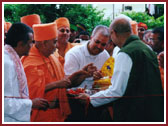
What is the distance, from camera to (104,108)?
3.55m

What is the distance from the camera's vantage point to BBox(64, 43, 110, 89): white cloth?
421 cm

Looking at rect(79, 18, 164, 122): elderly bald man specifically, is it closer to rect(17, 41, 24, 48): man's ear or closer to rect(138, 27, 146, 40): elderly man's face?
rect(17, 41, 24, 48): man's ear

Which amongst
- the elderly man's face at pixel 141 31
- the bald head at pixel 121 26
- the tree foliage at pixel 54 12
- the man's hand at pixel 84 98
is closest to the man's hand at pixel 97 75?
the man's hand at pixel 84 98

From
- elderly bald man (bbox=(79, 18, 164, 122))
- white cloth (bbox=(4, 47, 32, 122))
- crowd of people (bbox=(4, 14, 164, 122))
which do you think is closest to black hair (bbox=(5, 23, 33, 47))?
crowd of people (bbox=(4, 14, 164, 122))

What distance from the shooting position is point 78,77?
152 inches

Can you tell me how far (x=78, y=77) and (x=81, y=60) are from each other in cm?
56

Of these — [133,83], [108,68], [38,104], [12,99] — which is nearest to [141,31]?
[108,68]

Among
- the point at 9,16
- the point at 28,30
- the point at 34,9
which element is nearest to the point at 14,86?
the point at 28,30

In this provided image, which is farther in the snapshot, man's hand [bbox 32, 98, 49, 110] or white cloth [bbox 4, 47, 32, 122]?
man's hand [bbox 32, 98, 49, 110]

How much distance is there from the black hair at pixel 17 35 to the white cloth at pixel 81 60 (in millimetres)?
1368

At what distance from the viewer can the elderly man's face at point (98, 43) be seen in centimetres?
404

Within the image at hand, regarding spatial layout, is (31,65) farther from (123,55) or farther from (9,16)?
(9,16)

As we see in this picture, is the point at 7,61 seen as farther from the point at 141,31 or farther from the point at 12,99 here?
the point at 141,31

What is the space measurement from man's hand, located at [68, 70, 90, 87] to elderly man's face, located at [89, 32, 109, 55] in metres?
0.50
